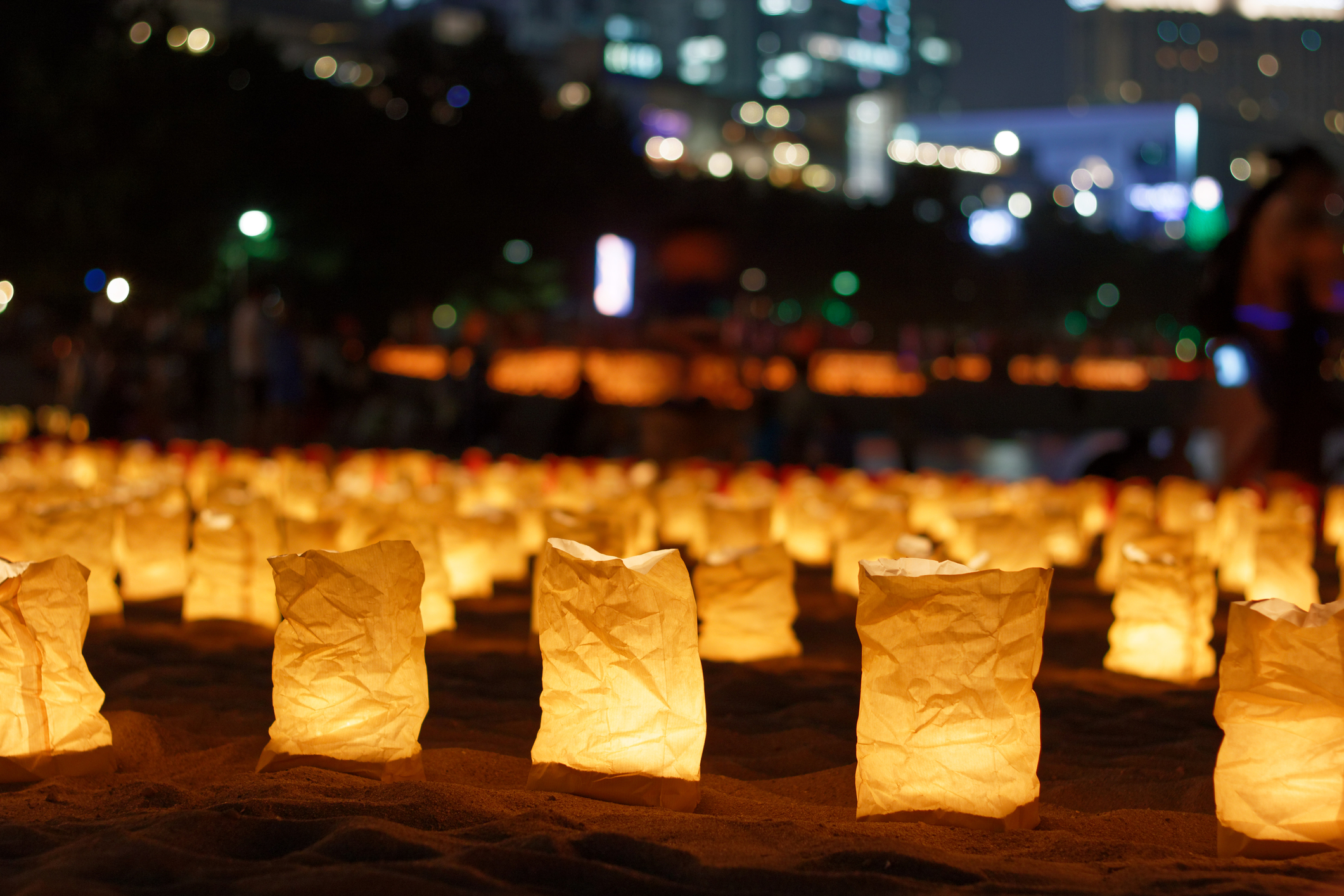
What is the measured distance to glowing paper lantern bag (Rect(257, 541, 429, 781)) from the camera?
3047 millimetres

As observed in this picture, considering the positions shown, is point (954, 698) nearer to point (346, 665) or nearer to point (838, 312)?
point (346, 665)

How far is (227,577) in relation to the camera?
15.9 feet

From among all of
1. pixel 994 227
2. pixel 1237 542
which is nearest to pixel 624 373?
pixel 1237 542

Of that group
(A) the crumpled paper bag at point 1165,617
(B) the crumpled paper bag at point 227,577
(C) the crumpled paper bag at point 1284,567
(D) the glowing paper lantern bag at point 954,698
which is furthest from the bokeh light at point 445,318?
(D) the glowing paper lantern bag at point 954,698

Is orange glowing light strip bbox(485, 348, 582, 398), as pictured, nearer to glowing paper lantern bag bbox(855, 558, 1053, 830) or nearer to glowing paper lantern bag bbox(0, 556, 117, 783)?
glowing paper lantern bag bbox(0, 556, 117, 783)

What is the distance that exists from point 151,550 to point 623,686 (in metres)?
3.26

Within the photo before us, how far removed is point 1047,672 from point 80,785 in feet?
9.70

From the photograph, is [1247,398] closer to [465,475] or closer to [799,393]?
[465,475]

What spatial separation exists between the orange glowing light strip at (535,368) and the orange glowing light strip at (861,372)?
24.0 ft

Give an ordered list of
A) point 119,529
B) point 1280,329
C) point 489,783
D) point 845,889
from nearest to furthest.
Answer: point 845,889 → point 489,783 → point 119,529 → point 1280,329

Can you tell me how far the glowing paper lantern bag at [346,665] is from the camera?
305 cm

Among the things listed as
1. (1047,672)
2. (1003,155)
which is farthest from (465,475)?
(1003,155)

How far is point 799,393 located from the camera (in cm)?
1396

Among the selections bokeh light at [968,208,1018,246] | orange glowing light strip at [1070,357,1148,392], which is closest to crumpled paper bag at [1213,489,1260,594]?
orange glowing light strip at [1070,357,1148,392]
